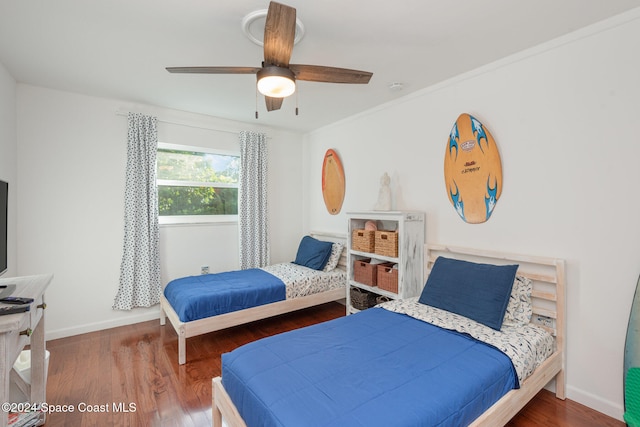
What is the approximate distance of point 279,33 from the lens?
5.05 ft

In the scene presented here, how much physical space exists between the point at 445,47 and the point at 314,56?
37.8 inches


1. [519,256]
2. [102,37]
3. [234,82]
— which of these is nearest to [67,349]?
[102,37]

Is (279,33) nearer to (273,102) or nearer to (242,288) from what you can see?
(273,102)

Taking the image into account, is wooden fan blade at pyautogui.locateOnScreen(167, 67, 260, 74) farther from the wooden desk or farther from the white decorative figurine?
the white decorative figurine

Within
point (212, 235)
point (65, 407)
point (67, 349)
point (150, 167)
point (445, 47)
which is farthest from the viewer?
point (212, 235)

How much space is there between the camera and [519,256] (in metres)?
2.25

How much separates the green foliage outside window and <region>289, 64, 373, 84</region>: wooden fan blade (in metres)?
2.53

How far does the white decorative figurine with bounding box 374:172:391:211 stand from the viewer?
3.19 m

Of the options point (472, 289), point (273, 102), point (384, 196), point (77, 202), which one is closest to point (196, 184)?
point (77, 202)

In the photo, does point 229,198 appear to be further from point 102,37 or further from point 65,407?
point 65,407

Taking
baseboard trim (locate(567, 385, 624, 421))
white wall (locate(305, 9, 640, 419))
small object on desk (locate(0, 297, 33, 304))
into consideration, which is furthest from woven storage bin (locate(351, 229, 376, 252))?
small object on desk (locate(0, 297, 33, 304))

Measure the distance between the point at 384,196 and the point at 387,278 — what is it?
868 millimetres

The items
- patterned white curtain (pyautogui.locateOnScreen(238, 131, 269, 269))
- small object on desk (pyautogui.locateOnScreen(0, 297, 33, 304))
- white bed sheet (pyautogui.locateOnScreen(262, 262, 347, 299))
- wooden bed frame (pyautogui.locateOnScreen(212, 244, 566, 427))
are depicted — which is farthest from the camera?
patterned white curtain (pyautogui.locateOnScreen(238, 131, 269, 269))

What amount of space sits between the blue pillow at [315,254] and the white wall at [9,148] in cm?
287
